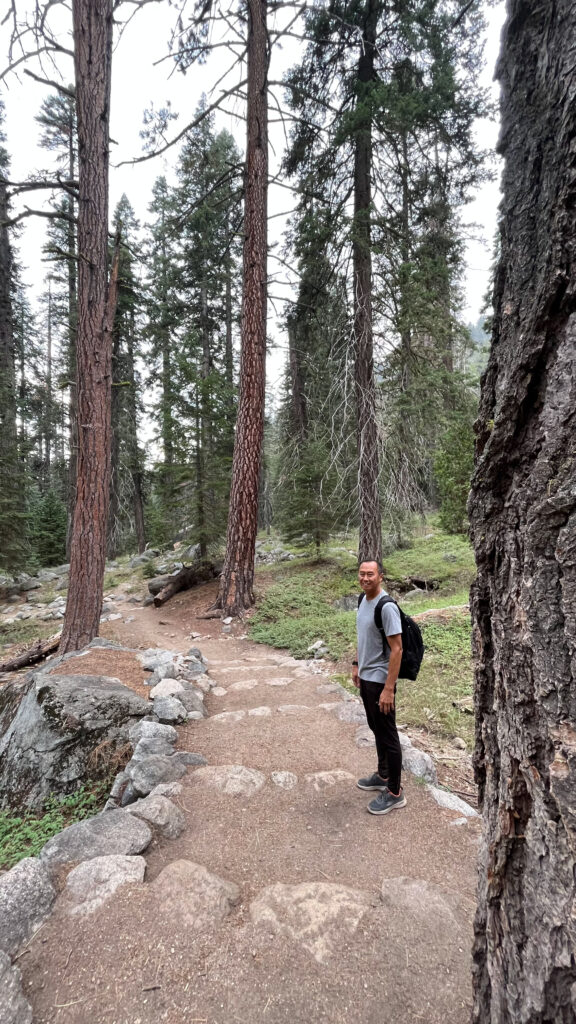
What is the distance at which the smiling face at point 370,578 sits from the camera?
2.97 metres

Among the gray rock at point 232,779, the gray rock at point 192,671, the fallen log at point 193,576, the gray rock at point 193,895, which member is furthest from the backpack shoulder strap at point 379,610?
the fallen log at point 193,576

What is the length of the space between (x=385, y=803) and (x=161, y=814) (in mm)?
1506

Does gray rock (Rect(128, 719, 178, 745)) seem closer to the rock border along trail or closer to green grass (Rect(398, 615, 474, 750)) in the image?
the rock border along trail

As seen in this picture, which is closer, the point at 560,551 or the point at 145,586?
the point at 560,551

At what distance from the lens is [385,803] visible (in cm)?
287

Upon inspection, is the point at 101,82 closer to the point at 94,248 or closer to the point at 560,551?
the point at 94,248

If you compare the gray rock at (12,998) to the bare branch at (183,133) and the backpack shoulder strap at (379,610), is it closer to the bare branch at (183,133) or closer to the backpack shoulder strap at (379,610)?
the backpack shoulder strap at (379,610)

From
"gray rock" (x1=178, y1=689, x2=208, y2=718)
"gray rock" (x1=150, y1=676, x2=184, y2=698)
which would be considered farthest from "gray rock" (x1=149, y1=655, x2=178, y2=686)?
"gray rock" (x1=178, y1=689, x2=208, y2=718)

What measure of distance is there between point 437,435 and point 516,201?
883 centimetres

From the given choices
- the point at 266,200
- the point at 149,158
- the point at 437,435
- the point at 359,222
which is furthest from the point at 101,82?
the point at 437,435

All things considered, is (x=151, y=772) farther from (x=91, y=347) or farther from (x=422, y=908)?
(x=91, y=347)

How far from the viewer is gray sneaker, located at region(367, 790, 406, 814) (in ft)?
9.33

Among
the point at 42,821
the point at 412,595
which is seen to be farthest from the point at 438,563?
the point at 42,821

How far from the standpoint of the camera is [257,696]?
4.91 m
